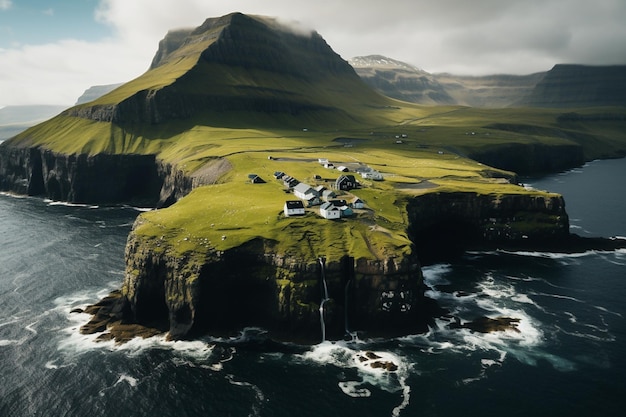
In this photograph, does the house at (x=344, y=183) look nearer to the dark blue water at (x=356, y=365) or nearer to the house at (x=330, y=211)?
the house at (x=330, y=211)

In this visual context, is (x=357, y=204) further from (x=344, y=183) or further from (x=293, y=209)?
(x=344, y=183)

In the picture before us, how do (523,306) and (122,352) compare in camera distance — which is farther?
(523,306)

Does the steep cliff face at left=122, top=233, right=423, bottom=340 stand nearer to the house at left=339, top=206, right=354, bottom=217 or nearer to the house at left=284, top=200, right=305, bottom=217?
the house at left=284, top=200, right=305, bottom=217

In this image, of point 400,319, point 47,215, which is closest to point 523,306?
point 400,319

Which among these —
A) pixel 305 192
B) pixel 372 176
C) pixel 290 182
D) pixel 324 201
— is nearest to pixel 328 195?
pixel 324 201

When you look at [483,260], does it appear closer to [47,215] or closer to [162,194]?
[162,194]

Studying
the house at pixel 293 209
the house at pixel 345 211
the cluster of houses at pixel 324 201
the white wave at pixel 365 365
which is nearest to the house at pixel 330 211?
the cluster of houses at pixel 324 201
